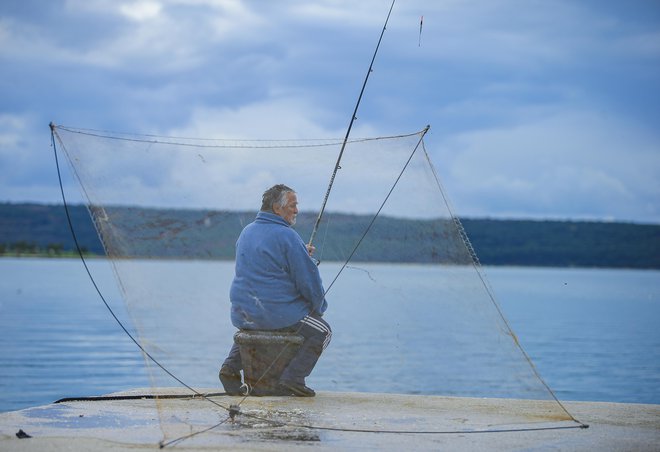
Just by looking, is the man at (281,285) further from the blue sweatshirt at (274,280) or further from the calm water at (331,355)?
the calm water at (331,355)

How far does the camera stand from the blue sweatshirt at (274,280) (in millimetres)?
8727

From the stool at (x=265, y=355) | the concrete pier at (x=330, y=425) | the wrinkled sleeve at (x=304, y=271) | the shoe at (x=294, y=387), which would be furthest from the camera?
the shoe at (x=294, y=387)

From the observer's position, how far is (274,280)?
8789 mm

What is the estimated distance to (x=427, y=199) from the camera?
8.77m

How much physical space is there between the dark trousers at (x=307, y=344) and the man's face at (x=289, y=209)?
925mm

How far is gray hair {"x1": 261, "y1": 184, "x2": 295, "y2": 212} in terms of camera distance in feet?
29.5

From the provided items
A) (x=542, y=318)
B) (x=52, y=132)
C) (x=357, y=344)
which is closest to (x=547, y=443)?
(x=52, y=132)

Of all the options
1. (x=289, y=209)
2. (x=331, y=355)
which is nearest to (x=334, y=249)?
(x=289, y=209)

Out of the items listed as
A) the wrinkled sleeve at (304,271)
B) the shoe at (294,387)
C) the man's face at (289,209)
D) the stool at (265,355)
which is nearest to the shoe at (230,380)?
the stool at (265,355)

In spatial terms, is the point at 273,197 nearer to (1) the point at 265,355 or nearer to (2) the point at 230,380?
(1) the point at 265,355

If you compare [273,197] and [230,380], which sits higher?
[273,197]

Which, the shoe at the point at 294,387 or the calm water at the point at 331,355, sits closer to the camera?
the shoe at the point at 294,387

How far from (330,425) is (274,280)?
1654 millimetres

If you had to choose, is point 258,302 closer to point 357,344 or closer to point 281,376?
point 281,376
